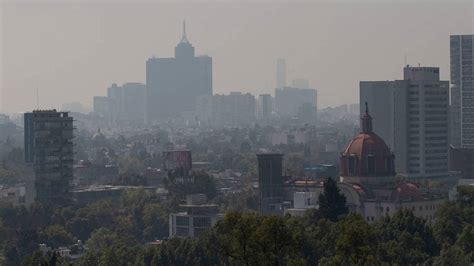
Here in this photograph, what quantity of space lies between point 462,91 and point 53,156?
169ft

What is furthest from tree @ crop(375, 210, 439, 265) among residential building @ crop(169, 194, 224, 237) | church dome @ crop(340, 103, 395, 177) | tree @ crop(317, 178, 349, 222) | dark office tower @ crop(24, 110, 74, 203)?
dark office tower @ crop(24, 110, 74, 203)

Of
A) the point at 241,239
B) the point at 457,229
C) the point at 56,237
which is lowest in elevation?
the point at 56,237

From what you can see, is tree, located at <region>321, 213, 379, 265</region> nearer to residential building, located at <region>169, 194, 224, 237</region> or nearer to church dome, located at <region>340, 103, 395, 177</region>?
residential building, located at <region>169, 194, 224, 237</region>

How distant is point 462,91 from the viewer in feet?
472

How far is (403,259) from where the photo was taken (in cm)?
6575

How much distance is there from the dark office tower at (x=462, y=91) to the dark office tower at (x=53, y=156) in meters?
44.7

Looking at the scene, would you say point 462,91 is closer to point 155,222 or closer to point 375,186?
point 155,222

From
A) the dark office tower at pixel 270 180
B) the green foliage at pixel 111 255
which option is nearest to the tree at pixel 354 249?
the green foliage at pixel 111 255

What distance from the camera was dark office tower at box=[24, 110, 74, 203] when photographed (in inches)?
3989

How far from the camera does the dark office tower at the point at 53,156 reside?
3989 inches

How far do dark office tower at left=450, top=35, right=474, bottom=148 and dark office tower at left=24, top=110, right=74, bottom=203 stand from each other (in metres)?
44.7

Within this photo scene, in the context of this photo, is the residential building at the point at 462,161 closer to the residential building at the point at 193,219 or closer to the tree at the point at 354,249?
the residential building at the point at 193,219

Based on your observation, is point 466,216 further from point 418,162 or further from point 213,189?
point 418,162

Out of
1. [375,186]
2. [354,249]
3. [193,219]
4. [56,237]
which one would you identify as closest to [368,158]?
[375,186]
